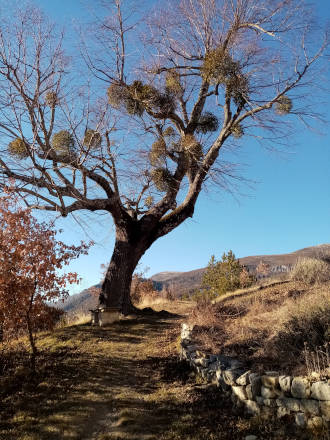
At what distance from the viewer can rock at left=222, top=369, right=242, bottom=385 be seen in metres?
5.31

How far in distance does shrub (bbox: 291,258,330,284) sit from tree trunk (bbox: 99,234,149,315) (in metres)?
5.55

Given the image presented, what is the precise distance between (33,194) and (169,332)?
559 centimetres

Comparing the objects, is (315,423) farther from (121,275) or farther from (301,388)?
(121,275)

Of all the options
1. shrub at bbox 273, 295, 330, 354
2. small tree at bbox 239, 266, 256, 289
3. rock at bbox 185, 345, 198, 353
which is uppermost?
small tree at bbox 239, 266, 256, 289

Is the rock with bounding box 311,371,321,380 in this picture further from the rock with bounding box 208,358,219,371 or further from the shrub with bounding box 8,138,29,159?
the shrub with bounding box 8,138,29,159

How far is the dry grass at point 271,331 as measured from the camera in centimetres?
580

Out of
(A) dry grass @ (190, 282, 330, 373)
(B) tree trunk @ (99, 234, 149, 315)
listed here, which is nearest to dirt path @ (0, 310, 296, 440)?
(A) dry grass @ (190, 282, 330, 373)

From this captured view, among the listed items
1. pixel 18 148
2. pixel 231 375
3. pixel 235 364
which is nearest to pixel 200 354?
pixel 235 364

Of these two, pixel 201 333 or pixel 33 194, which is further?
pixel 33 194

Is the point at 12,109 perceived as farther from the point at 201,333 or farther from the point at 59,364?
the point at 201,333

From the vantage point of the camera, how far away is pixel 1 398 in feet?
20.0

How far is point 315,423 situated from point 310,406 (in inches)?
6.9

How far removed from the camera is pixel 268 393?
4676 millimetres

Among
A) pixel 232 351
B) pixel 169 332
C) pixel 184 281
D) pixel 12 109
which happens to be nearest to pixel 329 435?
pixel 232 351
